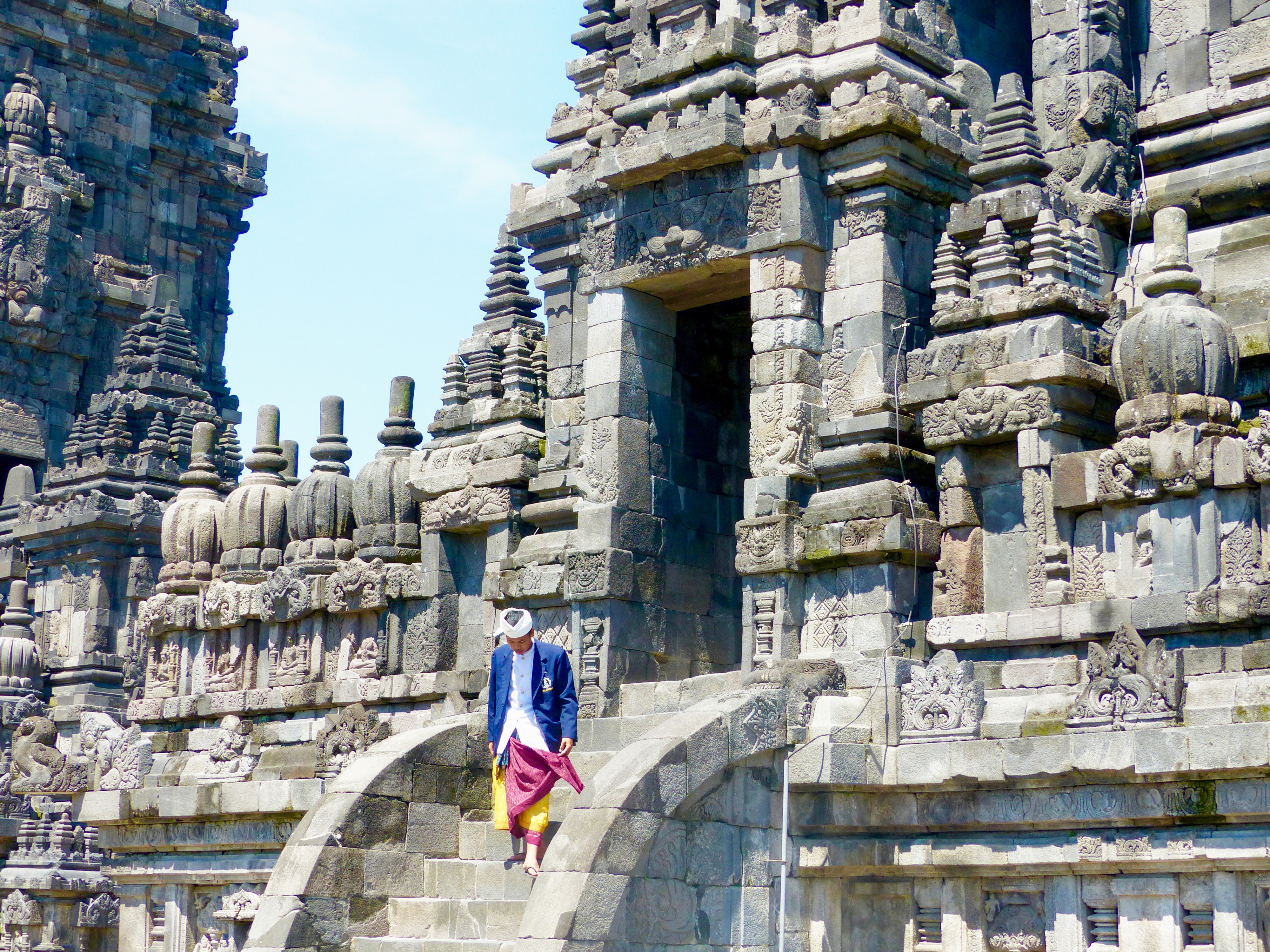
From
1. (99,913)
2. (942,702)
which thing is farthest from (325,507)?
(942,702)

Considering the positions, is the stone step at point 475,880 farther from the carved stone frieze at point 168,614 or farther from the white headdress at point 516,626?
the carved stone frieze at point 168,614

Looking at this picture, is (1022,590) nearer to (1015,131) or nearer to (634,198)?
(1015,131)

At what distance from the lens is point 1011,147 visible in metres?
17.4

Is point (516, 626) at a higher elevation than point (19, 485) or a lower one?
lower

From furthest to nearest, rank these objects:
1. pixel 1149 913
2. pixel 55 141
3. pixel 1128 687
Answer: pixel 55 141
pixel 1149 913
pixel 1128 687

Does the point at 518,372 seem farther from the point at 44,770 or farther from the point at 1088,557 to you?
the point at 1088,557

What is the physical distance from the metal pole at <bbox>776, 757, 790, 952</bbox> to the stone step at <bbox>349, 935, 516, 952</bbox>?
80.0 inches

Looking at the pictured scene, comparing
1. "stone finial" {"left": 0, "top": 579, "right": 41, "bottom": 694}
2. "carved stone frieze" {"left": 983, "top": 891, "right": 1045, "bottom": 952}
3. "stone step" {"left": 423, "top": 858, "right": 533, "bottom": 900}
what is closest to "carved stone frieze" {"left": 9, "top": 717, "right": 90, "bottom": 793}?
"stone finial" {"left": 0, "top": 579, "right": 41, "bottom": 694}

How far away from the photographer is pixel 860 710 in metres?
15.1

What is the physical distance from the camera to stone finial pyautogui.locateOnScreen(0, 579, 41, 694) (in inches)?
1069

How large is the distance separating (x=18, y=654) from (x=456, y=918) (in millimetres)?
14009

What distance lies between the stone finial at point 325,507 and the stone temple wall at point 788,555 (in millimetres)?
43

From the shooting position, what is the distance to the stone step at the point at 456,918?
14633 millimetres

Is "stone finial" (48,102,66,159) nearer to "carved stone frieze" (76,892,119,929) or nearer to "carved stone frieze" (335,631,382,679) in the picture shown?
"carved stone frieze" (76,892,119,929)
